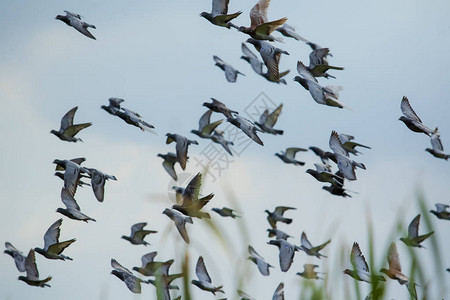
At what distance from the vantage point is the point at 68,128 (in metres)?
20.2

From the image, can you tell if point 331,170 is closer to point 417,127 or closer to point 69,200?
point 417,127

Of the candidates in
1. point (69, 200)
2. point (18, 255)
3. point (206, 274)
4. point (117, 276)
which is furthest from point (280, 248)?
point (18, 255)

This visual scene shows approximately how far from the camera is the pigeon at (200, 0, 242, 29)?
18.1m

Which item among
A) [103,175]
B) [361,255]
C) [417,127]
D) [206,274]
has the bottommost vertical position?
[206,274]

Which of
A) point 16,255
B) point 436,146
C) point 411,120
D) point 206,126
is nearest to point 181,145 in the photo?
point 206,126

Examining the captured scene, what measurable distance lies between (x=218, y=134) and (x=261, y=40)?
22.8ft

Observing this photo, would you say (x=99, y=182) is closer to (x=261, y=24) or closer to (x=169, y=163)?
(x=169, y=163)

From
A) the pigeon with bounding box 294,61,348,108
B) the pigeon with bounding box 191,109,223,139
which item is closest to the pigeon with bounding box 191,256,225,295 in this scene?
the pigeon with bounding box 294,61,348,108

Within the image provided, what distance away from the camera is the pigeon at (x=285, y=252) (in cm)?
1911

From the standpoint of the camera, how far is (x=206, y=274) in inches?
731

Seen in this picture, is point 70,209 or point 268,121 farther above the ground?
point 268,121

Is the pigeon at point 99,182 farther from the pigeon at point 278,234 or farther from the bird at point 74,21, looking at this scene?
the pigeon at point 278,234

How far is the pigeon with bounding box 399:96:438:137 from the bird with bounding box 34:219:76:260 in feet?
28.4

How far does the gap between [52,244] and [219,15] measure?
670 cm
